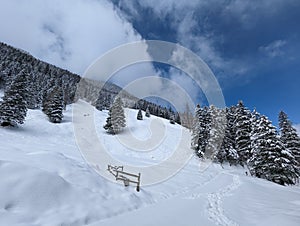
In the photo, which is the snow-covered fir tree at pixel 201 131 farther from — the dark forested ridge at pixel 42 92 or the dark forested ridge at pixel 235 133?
the dark forested ridge at pixel 42 92

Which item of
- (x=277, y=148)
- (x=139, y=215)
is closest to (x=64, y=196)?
(x=139, y=215)

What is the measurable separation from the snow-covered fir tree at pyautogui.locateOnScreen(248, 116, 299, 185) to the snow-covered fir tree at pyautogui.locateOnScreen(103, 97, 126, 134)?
88.6ft

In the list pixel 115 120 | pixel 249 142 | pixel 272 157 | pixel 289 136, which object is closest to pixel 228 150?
pixel 249 142

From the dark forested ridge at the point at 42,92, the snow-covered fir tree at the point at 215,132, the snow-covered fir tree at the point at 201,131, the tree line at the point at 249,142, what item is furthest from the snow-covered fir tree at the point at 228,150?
the dark forested ridge at the point at 42,92

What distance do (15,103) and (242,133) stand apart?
3561cm

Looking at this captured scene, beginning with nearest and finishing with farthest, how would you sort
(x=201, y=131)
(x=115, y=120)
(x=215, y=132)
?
(x=215, y=132), (x=201, y=131), (x=115, y=120)

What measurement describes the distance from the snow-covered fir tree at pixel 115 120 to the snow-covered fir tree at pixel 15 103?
1661 cm

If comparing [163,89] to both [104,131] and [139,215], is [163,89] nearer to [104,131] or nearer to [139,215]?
[139,215]

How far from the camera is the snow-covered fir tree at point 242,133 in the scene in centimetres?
2933

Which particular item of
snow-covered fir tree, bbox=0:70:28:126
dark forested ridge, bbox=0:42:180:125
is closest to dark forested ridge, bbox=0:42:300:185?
snow-covered fir tree, bbox=0:70:28:126

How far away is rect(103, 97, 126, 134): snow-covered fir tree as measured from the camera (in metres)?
39.0

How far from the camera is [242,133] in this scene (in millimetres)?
30172

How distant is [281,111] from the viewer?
1133 inches

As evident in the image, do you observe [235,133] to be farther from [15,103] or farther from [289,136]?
[15,103]
